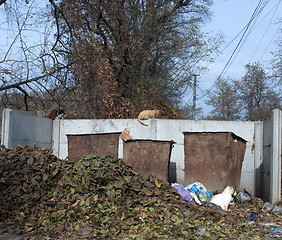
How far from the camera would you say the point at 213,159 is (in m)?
6.47

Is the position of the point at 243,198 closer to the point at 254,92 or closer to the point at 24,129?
the point at 24,129

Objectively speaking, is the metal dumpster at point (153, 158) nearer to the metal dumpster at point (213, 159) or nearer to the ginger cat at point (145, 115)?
the metal dumpster at point (213, 159)

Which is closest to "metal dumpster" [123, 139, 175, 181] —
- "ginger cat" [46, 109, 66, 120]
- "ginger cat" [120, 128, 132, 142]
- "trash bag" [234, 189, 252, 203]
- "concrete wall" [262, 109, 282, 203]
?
"ginger cat" [120, 128, 132, 142]

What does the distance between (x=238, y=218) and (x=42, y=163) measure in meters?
3.39

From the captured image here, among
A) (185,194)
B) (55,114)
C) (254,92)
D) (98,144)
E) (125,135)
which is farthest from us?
(254,92)

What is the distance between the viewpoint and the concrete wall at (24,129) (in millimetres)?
5980

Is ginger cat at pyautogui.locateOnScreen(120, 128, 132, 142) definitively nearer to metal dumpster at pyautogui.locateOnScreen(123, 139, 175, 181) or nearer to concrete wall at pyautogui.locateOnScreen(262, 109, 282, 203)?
metal dumpster at pyautogui.locateOnScreen(123, 139, 175, 181)

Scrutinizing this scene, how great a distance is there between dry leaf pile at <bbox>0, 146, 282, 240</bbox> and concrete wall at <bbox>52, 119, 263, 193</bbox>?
4.75 feet

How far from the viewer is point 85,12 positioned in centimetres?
1063

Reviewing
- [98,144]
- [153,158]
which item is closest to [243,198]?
[153,158]

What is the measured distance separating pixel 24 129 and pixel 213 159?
156 inches

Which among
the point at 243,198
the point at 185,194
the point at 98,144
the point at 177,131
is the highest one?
the point at 177,131

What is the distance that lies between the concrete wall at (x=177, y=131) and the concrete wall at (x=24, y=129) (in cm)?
39

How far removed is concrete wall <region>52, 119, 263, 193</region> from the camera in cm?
721
